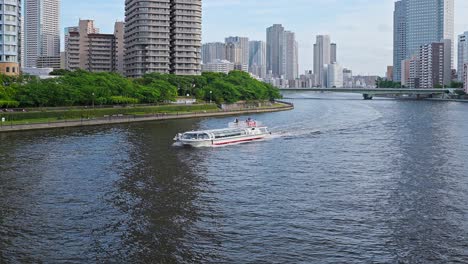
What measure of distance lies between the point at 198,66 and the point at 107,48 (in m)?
58.1

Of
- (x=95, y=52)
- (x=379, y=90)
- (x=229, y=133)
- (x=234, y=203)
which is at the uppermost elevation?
(x=95, y=52)

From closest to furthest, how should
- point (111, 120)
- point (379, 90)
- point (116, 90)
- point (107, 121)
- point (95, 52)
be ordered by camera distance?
point (107, 121)
point (111, 120)
point (116, 90)
point (379, 90)
point (95, 52)

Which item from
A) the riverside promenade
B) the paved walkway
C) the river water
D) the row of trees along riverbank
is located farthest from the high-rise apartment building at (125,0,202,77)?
the river water

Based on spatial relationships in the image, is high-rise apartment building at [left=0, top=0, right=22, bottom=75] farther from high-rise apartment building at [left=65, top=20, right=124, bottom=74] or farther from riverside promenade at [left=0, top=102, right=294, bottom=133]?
high-rise apartment building at [left=65, top=20, right=124, bottom=74]

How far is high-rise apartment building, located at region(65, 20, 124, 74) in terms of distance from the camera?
586ft

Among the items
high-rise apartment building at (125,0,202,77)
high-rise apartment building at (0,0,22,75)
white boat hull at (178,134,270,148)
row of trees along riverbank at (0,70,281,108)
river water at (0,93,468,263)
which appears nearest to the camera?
river water at (0,93,468,263)

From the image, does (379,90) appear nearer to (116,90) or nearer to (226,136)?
(116,90)

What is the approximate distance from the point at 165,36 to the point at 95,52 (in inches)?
2286

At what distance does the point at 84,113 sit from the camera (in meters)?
73.4

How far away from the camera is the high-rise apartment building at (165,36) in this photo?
5064 inches

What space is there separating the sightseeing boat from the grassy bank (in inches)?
927

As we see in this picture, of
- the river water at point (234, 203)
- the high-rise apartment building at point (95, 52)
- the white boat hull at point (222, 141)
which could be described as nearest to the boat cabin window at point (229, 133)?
the white boat hull at point (222, 141)

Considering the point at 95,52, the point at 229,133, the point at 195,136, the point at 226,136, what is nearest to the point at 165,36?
the point at 95,52

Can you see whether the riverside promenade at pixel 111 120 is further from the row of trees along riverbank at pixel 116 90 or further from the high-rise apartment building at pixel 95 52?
the high-rise apartment building at pixel 95 52
